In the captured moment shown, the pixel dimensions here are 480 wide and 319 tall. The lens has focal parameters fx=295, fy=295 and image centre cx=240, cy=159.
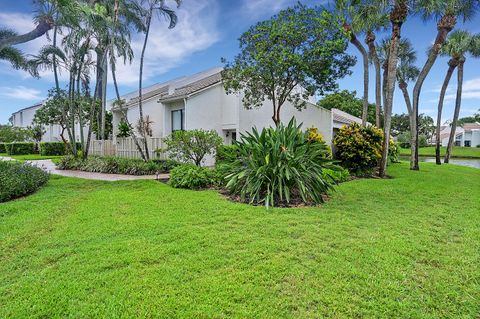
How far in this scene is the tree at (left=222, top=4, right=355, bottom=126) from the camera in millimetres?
13273

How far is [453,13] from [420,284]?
1762 centimetres

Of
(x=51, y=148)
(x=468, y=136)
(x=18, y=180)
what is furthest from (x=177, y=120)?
(x=468, y=136)

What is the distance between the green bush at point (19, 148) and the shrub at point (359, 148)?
3450 centimetres

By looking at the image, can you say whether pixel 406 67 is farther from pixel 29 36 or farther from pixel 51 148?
pixel 51 148

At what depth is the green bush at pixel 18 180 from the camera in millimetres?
8742

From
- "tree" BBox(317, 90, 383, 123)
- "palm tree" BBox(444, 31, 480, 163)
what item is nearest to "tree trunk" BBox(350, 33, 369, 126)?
"palm tree" BBox(444, 31, 480, 163)

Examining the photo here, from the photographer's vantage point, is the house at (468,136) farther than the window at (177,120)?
Yes

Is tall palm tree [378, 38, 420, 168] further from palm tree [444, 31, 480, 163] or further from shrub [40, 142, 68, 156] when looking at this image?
shrub [40, 142, 68, 156]

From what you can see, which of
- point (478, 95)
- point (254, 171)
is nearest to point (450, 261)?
point (254, 171)

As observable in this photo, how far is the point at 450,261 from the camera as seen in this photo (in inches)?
170

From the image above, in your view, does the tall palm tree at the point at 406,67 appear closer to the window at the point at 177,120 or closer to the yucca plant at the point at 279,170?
the window at the point at 177,120

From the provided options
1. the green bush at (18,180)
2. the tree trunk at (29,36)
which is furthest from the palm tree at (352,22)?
the green bush at (18,180)

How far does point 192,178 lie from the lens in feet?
33.8

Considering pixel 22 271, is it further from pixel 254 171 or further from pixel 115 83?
pixel 115 83
